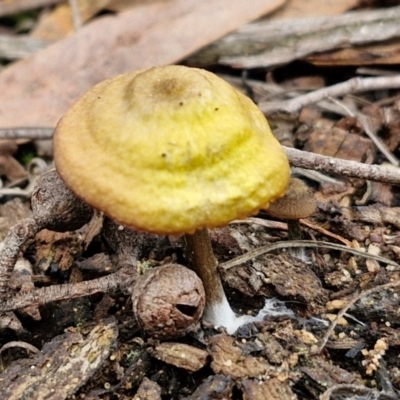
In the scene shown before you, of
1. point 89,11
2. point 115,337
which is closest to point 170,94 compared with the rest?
point 115,337

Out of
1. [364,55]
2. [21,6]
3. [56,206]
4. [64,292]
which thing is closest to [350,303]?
[64,292]

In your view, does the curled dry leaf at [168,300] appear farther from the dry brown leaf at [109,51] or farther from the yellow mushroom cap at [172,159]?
the dry brown leaf at [109,51]

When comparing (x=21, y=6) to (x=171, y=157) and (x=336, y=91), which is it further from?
(x=171, y=157)

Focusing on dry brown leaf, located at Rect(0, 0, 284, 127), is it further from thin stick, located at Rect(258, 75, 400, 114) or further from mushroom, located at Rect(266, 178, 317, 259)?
mushroom, located at Rect(266, 178, 317, 259)

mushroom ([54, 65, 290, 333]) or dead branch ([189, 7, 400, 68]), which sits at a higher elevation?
mushroom ([54, 65, 290, 333])

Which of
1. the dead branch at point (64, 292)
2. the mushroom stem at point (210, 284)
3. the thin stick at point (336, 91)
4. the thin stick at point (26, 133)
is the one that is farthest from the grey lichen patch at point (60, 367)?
the thin stick at point (336, 91)

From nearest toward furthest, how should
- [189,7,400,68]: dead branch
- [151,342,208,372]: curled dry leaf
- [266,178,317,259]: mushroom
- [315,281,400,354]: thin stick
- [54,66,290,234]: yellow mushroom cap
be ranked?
[54,66,290,234]: yellow mushroom cap < [151,342,208,372]: curled dry leaf < [315,281,400,354]: thin stick < [266,178,317,259]: mushroom < [189,7,400,68]: dead branch

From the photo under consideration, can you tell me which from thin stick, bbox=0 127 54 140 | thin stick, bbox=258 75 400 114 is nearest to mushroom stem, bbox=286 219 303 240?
thin stick, bbox=258 75 400 114
